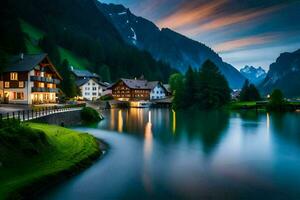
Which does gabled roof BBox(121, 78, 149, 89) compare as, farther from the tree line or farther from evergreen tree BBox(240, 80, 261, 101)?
evergreen tree BBox(240, 80, 261, 101)

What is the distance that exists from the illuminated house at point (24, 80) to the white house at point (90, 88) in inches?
3196

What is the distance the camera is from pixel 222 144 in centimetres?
4600

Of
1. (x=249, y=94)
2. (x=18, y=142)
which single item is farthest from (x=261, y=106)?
(x=18, y=142)

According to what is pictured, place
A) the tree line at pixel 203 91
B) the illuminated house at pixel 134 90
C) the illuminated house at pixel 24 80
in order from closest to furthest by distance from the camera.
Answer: the illuminated house at pixel 24 80
the tree line at pixel 203 91
the illuminated house at pixel 134 90

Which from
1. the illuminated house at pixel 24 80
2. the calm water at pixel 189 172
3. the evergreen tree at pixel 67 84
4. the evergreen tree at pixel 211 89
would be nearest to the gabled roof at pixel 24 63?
the illuminated house at pixel 24 80

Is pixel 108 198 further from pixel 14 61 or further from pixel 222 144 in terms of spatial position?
pixel 14 61

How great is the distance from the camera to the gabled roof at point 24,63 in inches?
3274

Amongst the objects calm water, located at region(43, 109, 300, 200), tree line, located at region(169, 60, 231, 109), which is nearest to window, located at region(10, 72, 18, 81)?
calm water, located at region(43, 109, 300, 200)

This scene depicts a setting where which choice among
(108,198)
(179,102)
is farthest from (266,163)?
(179,102)

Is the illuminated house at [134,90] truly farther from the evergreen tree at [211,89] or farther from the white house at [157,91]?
the evergreen tree at [211,89]

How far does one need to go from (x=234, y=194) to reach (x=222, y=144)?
2390 centimetres

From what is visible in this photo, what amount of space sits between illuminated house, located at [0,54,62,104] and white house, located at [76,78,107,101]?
81.2 m

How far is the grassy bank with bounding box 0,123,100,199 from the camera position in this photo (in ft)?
70.2

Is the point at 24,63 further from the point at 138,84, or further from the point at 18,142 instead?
the point at 138,84
